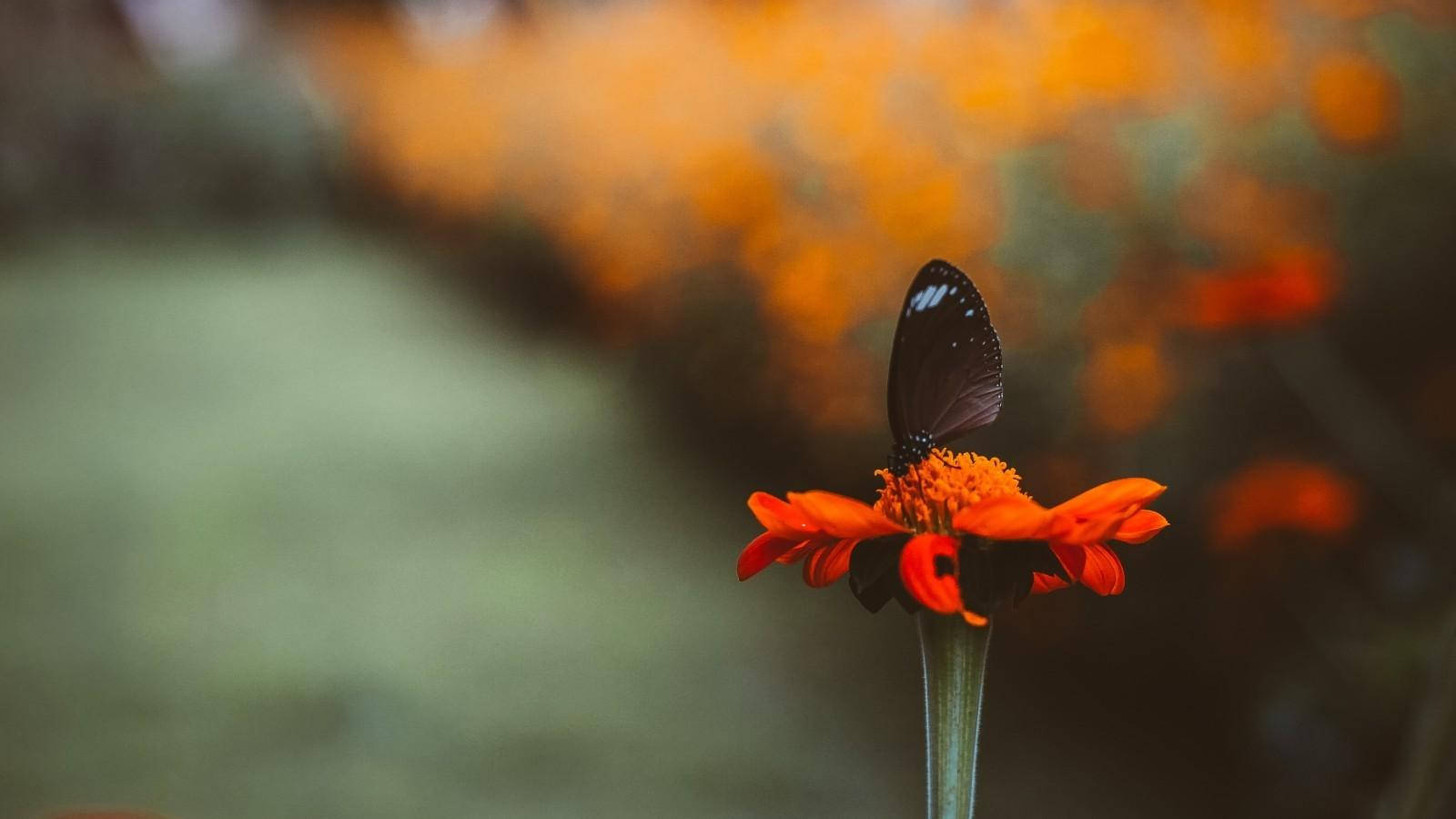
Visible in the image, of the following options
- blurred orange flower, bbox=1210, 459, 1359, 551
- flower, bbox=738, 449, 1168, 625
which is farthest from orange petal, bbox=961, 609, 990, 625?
blurred orange flower, bbox=1210, 459, 1359, 551

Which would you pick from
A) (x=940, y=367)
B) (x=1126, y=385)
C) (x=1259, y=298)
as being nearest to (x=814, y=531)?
(x=940, y=367)

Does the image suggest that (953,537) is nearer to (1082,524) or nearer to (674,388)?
(1082,524)

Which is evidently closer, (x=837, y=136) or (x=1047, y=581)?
(x=1047, y=581)

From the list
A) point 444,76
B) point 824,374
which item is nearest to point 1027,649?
point 824,374

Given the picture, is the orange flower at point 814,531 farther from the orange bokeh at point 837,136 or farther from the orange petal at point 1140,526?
the orange bokeh at point 837,136

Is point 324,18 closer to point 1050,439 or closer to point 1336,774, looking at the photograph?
point 1050,439

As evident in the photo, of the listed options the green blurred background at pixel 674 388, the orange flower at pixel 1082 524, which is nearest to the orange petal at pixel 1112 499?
the orange flower at pixel 1082 524

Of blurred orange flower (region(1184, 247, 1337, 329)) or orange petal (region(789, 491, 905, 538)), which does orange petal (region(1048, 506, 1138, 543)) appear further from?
blurred orange flower (region(1184, 247, 1337, 329))
